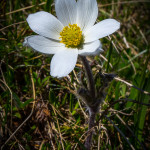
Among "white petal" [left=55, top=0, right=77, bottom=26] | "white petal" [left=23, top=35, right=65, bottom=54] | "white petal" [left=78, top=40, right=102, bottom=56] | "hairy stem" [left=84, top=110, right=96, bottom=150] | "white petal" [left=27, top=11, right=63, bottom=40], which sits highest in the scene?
"white petal" [left=55, top=0, right=77, bottom=26]

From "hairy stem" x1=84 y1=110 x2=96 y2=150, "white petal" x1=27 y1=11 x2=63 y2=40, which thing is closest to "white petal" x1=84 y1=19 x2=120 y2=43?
"white petal" x1=27 y1=11 x2=63 y2=40

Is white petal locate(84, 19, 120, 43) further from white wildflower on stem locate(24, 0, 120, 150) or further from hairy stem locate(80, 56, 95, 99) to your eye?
hairy stem locate(80, 56, 95, 99)

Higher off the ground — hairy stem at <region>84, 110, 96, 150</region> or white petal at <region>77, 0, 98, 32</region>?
white petal at <region>77, 0, 98, 32</region>

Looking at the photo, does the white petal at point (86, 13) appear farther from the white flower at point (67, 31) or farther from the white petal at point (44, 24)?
the white petal at point (44, 24)

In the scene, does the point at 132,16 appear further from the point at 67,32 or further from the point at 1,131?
the point at 1,131

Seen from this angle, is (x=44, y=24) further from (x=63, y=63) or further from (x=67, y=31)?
(x=63, y=63)

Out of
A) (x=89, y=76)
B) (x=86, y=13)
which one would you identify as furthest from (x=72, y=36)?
(x=89, y=76)

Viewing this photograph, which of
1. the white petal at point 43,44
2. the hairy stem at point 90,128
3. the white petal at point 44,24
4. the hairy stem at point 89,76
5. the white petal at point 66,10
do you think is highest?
the white petal at point 66,10

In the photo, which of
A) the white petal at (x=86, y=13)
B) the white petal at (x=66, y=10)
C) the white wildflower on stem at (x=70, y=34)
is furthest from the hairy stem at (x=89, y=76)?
the white petal at (x=66, y=10)
